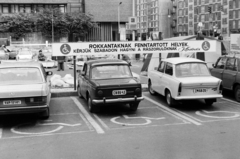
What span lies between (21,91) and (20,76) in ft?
3.68

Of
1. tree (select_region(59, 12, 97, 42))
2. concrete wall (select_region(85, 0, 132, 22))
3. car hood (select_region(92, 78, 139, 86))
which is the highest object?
concrete wall (select_region(85, 0, 132, 22))

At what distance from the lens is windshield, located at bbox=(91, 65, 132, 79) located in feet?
33.6

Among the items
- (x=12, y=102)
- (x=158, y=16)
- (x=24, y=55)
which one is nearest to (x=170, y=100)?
(x=12, y=102)

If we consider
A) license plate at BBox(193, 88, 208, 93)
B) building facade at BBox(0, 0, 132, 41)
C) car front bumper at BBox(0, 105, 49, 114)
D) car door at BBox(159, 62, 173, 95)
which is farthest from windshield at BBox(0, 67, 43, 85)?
building facade at BBox(0, 0, 132, 41)

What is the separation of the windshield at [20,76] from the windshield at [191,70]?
447 cm

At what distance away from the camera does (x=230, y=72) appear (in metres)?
11.9

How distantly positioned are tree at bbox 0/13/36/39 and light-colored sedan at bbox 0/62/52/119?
44.5 m

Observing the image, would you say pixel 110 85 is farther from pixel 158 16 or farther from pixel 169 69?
pixel 158 16

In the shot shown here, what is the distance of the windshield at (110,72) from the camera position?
33.6 feet

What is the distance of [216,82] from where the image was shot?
10352 millimetres

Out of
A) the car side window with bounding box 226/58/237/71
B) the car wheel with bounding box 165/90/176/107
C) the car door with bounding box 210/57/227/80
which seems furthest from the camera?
the car door with bounding box 210/57/227/80

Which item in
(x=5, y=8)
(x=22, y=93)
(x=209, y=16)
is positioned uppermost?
(x=209, y=16)

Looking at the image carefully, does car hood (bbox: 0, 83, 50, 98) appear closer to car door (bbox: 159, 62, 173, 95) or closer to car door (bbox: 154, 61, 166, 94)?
A: car door (bbox: 159, 62, 173, 95)

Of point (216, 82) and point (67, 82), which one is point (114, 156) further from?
point (67, 82)
